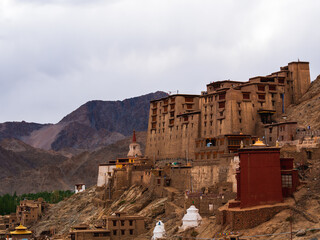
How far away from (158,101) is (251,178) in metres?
50.2

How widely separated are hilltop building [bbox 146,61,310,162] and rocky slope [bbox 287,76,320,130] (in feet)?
4.04

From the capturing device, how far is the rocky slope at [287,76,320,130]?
79.8 m

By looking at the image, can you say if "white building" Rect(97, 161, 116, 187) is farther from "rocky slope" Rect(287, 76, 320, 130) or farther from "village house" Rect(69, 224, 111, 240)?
"village house" Rect(69, 224, 111, 240)

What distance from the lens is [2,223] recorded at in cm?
11188

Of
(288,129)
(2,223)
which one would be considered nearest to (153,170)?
(288,129)

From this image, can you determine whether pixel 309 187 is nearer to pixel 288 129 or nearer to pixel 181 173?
pixel 288 129

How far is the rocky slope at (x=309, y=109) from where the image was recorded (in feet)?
262

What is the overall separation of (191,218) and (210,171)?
14.5m

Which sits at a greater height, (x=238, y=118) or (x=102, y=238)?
(x=238, y=118)

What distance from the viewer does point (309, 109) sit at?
84125 millimetres

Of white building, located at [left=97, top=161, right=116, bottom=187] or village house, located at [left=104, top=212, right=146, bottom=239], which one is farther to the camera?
white building, located at [left=97, top=161, right=116, bottom=187]

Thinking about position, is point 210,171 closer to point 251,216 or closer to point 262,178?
point 262,178

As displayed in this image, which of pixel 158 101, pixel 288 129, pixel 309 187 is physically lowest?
pixel 309 187

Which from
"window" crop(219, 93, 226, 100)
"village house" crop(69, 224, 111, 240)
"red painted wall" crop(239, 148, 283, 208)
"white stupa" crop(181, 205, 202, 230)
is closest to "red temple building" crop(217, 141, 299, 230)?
"red painted wall" crop(239, 148, 283, 208)
